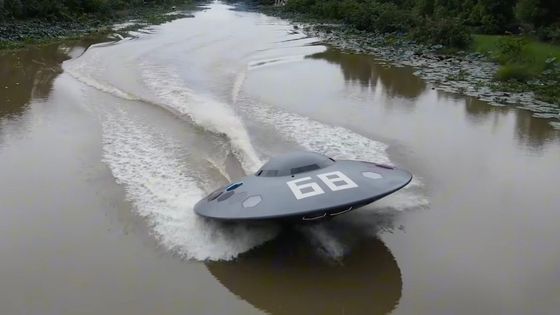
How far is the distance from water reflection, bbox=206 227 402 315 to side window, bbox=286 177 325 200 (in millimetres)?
814

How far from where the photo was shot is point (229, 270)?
7777 millimetres

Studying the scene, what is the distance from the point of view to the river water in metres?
7.31

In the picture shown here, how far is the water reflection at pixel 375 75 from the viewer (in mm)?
20722

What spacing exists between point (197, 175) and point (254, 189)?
2.42 metres

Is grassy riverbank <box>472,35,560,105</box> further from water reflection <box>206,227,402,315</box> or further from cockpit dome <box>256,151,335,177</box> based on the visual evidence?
water reflection <box>206,227,402,315</box>

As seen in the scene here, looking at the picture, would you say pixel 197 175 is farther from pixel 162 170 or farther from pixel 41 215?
pixel 41 215

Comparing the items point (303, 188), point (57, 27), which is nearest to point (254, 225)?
point (303, 188)

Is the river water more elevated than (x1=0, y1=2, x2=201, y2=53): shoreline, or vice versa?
(x1=0, y1=2, x2=201, y2=53): shoreline

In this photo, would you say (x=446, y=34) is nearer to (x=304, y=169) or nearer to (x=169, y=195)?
(x=304, y=169)

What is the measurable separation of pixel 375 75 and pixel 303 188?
54.4 feet

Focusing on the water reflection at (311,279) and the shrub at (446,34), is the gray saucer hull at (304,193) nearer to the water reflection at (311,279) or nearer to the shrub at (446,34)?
the water reflection at (311,279)

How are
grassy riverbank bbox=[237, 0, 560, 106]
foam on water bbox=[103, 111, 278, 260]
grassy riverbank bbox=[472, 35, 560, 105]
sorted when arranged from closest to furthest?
foam on water bbox=[103, 111, 278, 260], grassy riverbank bbox=[472, 35, 560, 105], grassy riverbank bbox=[237, 0, 560, 106]

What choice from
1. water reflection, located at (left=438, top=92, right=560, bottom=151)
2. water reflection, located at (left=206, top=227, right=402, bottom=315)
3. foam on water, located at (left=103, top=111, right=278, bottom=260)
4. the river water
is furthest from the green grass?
water reflection, located at (left=206, top=227, right=402, bottom=315)

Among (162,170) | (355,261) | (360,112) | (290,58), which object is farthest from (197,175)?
(290,58)
